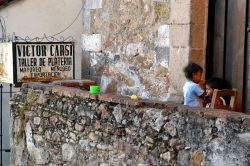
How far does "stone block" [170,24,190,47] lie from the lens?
248 inches

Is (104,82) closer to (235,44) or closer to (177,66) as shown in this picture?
(177,66)

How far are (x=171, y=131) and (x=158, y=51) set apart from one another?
7.02ft

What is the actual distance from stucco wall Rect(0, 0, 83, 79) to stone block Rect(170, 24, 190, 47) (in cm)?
251

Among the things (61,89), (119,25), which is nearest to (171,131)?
(61,89)

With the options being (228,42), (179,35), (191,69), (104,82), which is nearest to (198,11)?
(179,35)

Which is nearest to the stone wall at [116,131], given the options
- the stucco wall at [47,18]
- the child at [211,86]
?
the child at [211,86]

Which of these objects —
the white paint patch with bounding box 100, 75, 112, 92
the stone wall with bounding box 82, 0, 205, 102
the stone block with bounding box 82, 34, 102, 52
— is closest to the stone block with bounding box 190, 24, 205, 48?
the stone wall with bounding box 82, 0, 205, 102

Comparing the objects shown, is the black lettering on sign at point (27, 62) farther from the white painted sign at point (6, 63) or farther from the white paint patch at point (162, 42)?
the white paint patch at point (162, 42)

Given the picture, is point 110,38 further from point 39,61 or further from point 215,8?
point 215,8

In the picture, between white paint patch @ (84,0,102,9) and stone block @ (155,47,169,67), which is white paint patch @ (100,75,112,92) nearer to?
white paint patch @ (84,0,102,9)


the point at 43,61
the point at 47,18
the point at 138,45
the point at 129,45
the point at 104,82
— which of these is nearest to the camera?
the point at 138,45

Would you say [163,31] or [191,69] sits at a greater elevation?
[163,31]

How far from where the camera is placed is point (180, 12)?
6352 mm

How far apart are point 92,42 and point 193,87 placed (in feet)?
8.42
